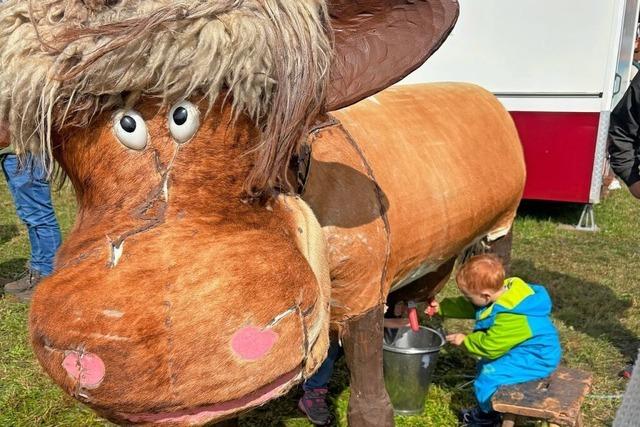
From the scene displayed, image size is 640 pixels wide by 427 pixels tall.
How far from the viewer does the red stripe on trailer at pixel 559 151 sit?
564 centimetres

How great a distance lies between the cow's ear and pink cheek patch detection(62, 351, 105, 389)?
69 centimetres

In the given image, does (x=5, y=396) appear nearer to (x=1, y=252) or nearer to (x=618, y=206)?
(x=1, y=252)

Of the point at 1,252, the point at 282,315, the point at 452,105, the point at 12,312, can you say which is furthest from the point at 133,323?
the point at 1,252

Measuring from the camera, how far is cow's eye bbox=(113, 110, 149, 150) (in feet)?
4.06

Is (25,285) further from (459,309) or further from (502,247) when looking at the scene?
(502,247)

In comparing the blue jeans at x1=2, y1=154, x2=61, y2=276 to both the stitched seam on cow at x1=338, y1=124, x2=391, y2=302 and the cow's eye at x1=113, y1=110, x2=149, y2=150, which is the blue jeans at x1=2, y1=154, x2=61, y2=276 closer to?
the stitched seam on cow at x1=338, y1=124, x2=391, y2=302

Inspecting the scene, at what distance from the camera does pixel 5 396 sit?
3.03 meters

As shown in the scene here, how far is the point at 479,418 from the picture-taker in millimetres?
2881

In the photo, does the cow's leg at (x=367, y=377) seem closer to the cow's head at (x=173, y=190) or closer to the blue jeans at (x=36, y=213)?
the cow's head at (x=173, y=190)

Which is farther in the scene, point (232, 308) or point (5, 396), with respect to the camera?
point (5, 396)

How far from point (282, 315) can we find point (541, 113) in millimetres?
5050

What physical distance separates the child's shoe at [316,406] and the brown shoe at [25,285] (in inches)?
83.7

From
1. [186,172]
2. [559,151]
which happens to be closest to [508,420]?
[186,172]

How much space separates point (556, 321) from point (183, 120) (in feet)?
11.0
